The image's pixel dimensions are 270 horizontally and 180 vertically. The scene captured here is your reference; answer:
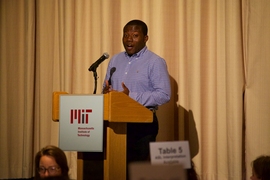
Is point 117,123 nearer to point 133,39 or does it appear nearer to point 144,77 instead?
point 144,77

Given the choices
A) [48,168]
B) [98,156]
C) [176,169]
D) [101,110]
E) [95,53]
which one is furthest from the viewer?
[95,53]

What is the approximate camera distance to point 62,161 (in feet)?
8.05

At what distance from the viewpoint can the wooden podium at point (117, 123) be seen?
2.66 meters

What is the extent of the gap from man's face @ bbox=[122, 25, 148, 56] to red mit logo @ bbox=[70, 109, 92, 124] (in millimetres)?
883

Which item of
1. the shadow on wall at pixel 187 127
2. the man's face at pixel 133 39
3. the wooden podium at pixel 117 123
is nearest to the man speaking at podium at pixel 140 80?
the man's face at pixel 133 39

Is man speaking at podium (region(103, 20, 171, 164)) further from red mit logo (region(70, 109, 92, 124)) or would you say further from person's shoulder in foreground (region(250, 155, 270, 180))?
person's shoulder in foreground (region(250, 155, 270, 180))

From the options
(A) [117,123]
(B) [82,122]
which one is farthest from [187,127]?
(B) [82,122]

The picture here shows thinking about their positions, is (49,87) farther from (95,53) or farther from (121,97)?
(121,97)

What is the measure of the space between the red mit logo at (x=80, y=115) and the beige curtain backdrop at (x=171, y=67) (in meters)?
1.70

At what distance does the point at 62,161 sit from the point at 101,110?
0.39 metres

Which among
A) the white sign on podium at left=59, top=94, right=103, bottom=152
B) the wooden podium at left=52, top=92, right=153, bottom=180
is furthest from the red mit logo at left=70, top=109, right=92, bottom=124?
the wooden podium at left=52, top=92, right=153, bottom=180

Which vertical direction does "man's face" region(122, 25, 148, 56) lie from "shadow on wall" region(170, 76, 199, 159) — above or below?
above

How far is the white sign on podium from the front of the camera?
2643mm

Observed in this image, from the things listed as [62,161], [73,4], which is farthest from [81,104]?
A: [73,4]
